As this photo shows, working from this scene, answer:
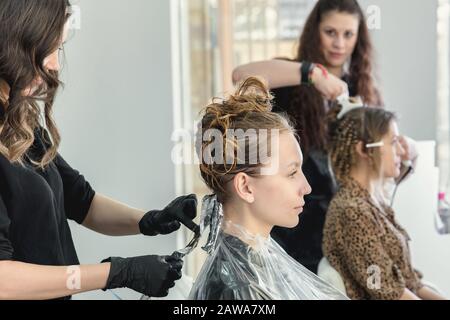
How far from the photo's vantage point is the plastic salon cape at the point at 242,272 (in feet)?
4.60

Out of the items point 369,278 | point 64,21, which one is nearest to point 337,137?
point 369,278

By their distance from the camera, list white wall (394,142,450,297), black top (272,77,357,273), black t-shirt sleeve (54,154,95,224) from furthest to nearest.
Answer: white wall (394,142,450,297) < black top (272,77,357,273) < black t-shirt sleeve (54,154,95,224)

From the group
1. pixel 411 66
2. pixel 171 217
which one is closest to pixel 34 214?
pixel 171 217

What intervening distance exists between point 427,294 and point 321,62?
0.80 m

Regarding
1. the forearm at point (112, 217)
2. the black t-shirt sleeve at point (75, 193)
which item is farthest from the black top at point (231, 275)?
the black t-shirt sleeve at point (75, 193)

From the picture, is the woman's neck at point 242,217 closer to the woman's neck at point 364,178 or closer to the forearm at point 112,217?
the forearm at point 112,217

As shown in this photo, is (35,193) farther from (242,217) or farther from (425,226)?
(425,226)

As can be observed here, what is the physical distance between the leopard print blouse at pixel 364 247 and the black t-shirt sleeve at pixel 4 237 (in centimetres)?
102

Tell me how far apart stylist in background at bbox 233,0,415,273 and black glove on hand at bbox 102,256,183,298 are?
0.70m

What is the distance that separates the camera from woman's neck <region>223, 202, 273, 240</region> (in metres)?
1.43

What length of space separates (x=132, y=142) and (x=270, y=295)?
20.5 inches

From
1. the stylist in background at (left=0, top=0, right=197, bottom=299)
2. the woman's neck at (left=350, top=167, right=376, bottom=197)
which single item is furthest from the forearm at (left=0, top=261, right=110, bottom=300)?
the woman's neck at (left=350, top=167, right=376, bottom=197)

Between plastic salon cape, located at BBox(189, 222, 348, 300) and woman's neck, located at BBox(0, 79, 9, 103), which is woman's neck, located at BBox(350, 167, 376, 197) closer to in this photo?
plastic salon cape, located at BBox(189, 222, 348, 300)
